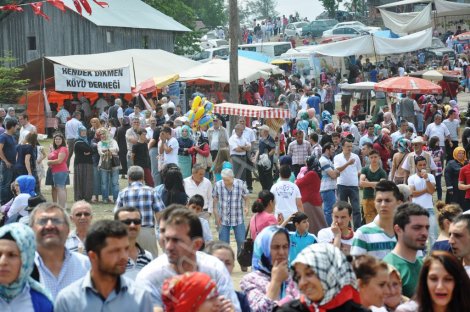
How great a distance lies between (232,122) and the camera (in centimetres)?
2730

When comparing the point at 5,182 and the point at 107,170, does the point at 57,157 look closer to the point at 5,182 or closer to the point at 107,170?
the point at 5,182

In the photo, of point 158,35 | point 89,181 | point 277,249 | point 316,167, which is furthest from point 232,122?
point 158,35

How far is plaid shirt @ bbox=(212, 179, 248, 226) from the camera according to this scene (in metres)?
15.7

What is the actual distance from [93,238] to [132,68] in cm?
3254

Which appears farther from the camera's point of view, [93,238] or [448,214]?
[448,214]

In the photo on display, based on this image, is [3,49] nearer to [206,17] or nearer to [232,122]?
[232,122]

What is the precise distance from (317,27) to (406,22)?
3263cm

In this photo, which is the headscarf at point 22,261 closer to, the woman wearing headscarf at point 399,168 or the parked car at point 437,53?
the woman wearing headscarf at point 399,168

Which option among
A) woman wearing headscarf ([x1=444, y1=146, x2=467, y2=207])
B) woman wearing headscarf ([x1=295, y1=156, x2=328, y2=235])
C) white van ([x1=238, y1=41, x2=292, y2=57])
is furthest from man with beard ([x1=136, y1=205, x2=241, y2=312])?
white van ([x1=238, y1=41, x2=292, y2=57])

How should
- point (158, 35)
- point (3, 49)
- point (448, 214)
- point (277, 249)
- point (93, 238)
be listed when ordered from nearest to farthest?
point (93, 238)
point (277, 249)
point (448, 214)
point (3, 49)
point (158, 35)

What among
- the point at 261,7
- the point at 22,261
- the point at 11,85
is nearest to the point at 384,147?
the point at 22,261

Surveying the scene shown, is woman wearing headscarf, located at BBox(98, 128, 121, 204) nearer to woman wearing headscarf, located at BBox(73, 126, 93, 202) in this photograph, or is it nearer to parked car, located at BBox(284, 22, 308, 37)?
woman wearing headscarf, located at BBox(73, 126, 93, 202)

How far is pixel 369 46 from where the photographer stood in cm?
3953

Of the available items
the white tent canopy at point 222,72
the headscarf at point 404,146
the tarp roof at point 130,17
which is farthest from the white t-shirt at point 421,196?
the tarp roof at point 130,17
